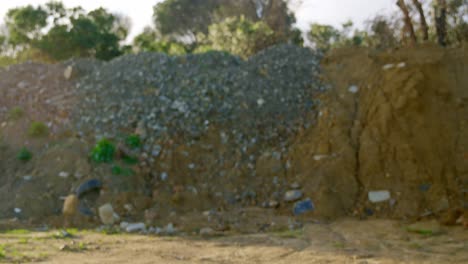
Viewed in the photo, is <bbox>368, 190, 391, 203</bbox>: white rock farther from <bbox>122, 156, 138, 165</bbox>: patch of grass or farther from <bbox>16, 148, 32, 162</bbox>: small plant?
<bbox>16, 148, 32, 162</bbox>: small plant

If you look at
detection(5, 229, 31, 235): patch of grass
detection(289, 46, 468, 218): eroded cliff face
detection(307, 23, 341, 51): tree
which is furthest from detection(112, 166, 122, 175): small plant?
detection(307, 23, 341, 51): tree

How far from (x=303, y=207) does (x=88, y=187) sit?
3252mm

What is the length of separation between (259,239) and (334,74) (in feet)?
16.8

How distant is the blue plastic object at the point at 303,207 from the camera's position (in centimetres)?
781

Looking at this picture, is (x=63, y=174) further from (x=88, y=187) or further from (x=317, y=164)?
(x=317, y=164)

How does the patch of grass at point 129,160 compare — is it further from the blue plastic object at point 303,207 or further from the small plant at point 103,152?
the blue plastic object at point 303,207

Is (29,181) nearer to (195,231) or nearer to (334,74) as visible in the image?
(195,231)

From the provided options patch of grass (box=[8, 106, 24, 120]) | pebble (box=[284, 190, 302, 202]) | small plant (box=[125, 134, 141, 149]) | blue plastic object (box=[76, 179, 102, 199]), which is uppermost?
patch of grass (box=[8, 106, 24, 120])

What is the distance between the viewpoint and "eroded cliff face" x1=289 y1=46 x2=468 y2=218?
769 cm

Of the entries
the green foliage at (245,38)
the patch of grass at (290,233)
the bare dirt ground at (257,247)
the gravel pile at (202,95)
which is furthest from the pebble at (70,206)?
the green foliage at (245,38)

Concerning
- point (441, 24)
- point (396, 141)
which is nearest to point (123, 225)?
point (396, 141)

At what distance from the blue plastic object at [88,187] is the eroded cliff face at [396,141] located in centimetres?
304

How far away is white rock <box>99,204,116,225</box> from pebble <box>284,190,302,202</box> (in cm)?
258

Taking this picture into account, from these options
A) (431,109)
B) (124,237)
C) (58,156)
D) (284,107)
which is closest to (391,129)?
(431,109)
